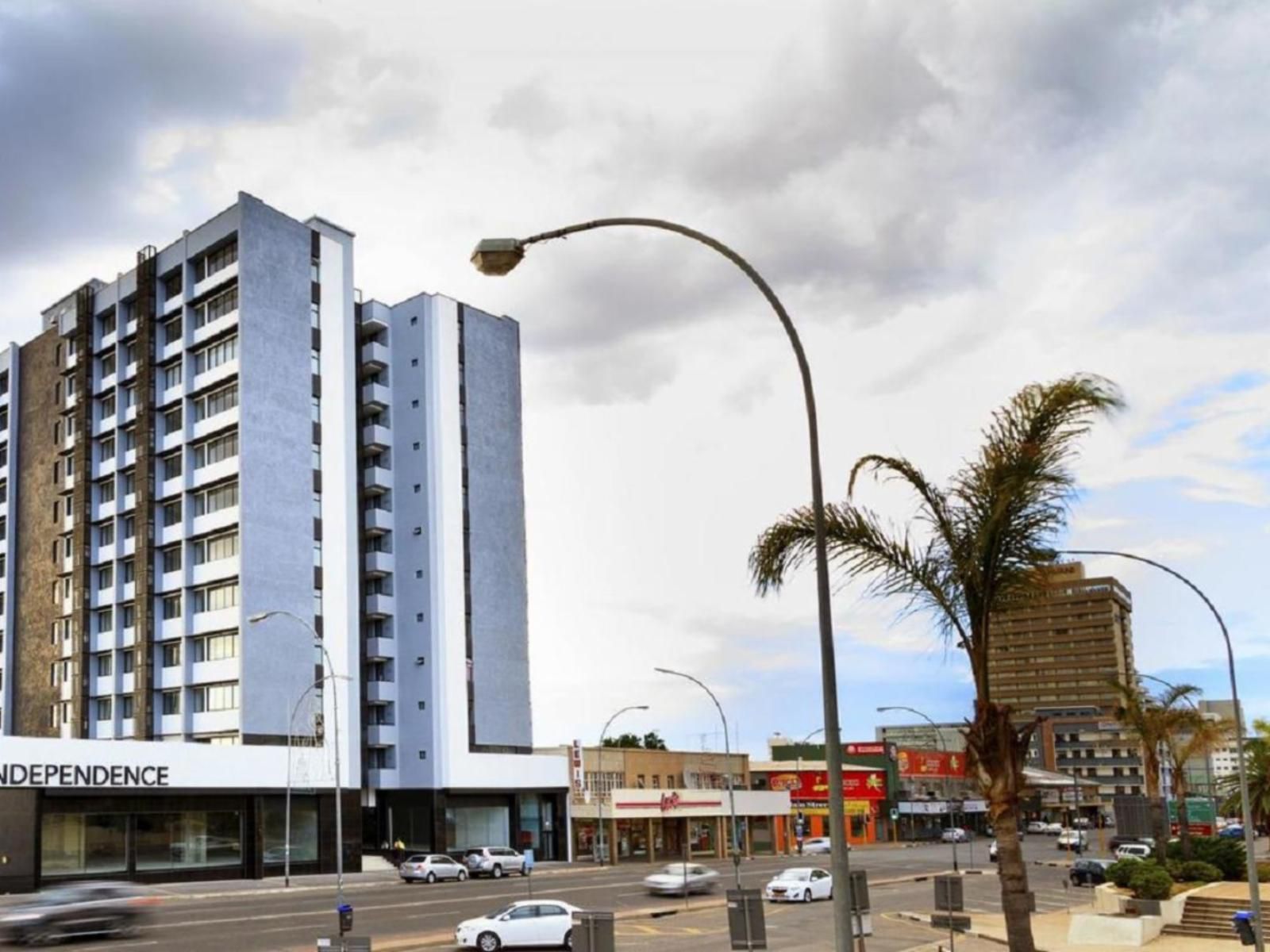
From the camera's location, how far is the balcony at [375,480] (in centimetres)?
8269

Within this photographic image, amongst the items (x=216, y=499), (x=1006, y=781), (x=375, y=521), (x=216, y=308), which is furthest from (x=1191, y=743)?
(x=216, y=308)

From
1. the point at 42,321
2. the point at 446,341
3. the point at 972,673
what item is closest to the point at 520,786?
the point at 446,341

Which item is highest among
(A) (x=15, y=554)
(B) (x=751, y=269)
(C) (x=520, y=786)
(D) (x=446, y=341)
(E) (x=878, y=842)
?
(D) (x=446, y=341)

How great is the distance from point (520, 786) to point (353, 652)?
14470 mm

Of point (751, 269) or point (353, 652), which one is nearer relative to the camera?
→ point (751, 269)

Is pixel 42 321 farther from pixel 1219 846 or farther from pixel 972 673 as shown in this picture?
pixel 972 673

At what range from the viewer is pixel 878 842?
125m

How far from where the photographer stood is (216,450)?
74312 millimetres

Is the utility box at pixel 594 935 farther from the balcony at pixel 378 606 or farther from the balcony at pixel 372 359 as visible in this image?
the balcony at pixel 372 359

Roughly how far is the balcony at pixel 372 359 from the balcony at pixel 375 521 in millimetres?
8937

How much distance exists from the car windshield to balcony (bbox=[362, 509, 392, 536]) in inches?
1492

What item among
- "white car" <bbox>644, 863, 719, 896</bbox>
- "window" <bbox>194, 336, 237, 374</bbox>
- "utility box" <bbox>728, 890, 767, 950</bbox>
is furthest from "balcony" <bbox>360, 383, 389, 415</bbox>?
"utility box" <bbox>728, 890, 767, 950</bbox>

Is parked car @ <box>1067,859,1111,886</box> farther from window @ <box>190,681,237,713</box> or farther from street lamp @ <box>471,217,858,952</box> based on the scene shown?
street lamp @ <box>471,217,858,952</box>

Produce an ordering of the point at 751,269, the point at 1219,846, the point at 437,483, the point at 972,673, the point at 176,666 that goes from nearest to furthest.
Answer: the point at 751,269, the point at 972,673, the point at 1219,846, the point at 176,666, the point at 437,483
